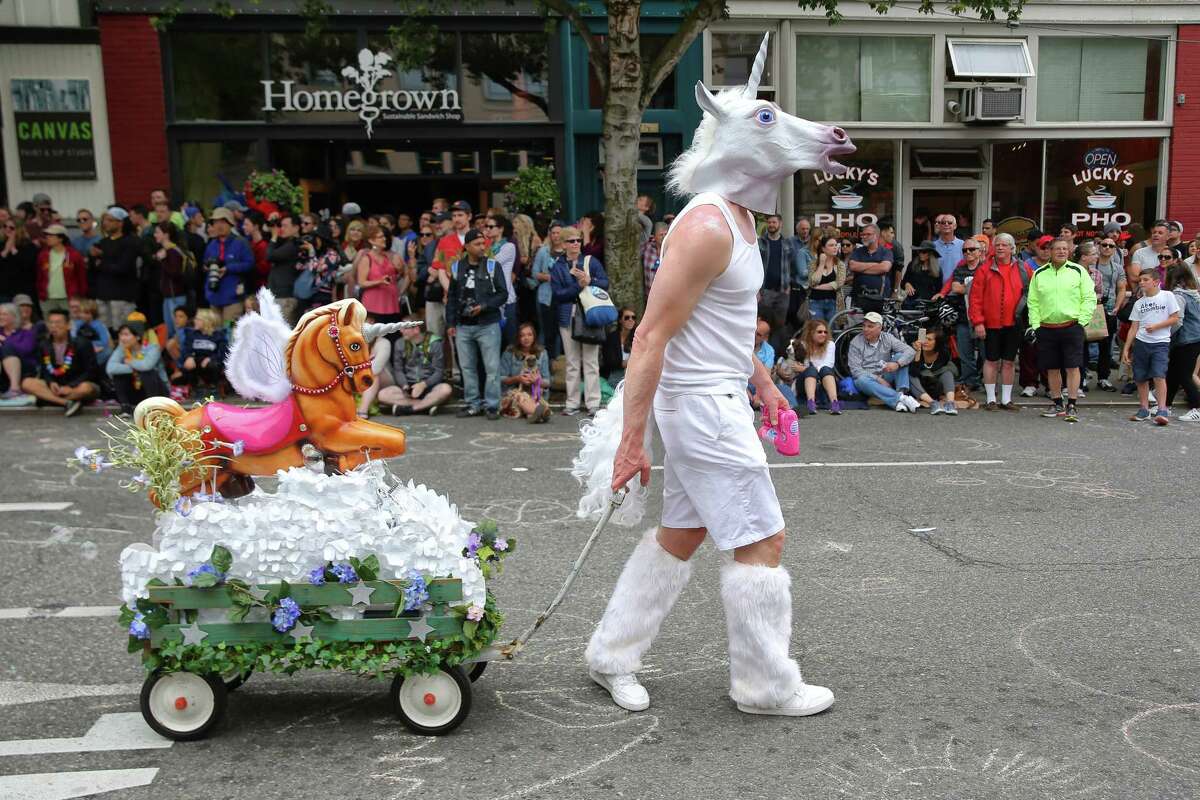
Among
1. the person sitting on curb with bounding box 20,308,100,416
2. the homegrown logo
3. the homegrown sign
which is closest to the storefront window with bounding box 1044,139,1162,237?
the homegrown logo

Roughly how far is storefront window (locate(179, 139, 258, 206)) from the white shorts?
14657 mm

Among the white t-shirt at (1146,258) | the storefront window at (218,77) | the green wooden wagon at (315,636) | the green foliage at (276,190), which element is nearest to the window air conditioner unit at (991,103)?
the white t-shirt at (1146,258)

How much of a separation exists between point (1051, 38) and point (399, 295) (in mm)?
12603

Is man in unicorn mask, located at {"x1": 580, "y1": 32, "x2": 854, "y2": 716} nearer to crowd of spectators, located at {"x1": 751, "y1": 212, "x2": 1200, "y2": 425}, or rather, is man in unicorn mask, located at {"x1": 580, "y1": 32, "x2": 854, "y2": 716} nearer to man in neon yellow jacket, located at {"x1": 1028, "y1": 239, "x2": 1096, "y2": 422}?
crowd of spectators, located at {"x1": 751, "y1": 212, "x2": 1200, "y2": 425}

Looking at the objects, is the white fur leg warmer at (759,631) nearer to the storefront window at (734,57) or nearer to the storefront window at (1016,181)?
the storefront window at (734,57)

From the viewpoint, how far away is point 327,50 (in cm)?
1711

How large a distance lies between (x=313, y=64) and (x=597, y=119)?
14.9ft

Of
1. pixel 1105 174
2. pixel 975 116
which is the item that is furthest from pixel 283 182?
pixel 1105 174

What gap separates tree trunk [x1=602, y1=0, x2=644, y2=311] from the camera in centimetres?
1245

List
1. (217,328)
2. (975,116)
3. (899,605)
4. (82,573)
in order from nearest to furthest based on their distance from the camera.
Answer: (899,605), (82,573), (217,328), (975,116)

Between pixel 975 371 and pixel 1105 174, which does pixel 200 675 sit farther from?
pixel 1105 174

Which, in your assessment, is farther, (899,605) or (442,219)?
(442,219)

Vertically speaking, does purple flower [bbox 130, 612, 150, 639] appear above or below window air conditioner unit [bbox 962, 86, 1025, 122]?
below

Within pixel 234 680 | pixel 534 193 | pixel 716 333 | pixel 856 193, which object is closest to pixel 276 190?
pixel 534 193
